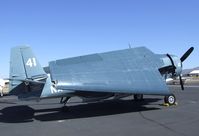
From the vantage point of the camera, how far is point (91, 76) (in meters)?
16.0

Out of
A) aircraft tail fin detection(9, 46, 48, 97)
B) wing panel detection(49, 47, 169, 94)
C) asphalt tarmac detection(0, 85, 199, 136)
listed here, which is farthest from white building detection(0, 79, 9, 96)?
wing panel detection(49, 47, 169, 94)

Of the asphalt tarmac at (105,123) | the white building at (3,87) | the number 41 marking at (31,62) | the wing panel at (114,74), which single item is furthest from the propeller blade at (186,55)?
the white building at (3,87)

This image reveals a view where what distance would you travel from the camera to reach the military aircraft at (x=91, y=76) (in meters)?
15.6

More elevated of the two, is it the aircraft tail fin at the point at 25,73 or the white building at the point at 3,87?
the aircraft tail fin at the point at 25,73

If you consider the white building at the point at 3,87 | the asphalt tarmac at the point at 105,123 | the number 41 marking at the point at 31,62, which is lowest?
the white building at the point at 3,87

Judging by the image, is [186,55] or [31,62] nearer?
[31,62]

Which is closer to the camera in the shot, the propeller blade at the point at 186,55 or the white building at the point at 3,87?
the propeller blade at the point at 186,55

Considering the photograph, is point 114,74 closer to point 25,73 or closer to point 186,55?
point 25,73

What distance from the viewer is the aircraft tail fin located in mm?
16812

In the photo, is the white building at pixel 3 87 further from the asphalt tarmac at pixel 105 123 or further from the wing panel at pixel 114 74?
the wing panel at pixel 114 74

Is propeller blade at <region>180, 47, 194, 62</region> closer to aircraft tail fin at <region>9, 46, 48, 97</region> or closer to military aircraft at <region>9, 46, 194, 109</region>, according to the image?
military aircraft at <region>9, 46, 194, 109</region>

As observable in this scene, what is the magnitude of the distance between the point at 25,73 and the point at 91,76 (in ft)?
12.2

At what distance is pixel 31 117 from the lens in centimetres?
1650

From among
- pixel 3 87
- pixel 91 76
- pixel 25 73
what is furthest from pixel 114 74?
pixel 3 87
